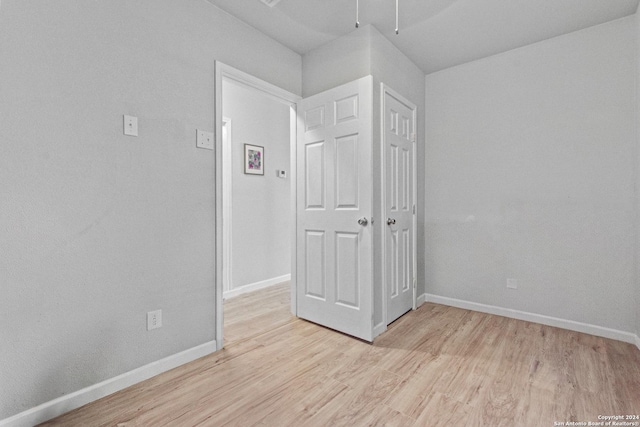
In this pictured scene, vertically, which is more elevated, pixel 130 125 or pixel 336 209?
pixel 130 125

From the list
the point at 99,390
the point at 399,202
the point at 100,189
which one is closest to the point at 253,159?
the point at 399,202

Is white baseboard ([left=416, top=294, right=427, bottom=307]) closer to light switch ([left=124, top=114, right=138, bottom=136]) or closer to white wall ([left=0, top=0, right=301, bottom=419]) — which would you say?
white wall ([left=0, top=0, right=301, bottom=419])

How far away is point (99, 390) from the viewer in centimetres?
171

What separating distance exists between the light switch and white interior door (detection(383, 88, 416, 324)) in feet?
5.98

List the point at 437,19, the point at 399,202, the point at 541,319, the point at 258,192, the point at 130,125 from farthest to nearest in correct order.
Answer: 1. the point at 258,192
2. the point at 399,202
3. the point at 541,319
4. the point at 437,19
5. the point at 130,125

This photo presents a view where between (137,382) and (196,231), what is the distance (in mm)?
976

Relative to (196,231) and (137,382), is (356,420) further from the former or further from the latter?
(196,231)

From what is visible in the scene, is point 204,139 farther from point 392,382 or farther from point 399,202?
point 392,382

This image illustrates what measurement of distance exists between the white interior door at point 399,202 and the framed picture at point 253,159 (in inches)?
76.1

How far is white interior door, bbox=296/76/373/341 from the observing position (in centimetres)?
244

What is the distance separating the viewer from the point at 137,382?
1.86 m

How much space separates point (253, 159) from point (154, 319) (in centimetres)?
246

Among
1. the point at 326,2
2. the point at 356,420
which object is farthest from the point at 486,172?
the point at 356,420

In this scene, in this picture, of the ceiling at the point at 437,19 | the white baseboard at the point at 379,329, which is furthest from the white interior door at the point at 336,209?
the ceiling at the point at 437,19
